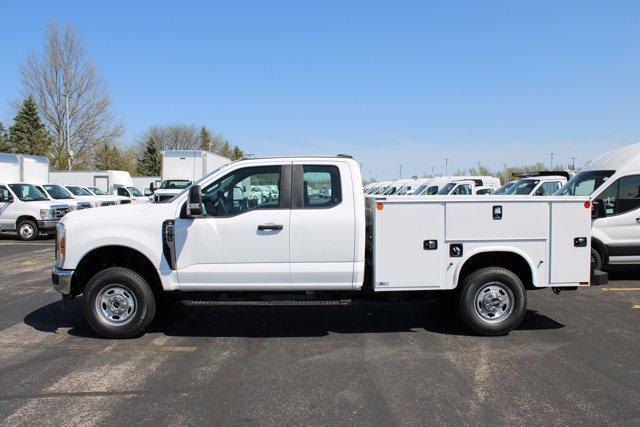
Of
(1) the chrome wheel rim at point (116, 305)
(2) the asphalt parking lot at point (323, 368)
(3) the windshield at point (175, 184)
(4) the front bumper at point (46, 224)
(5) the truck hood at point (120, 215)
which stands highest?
(3) the windshield at point (175, 184)

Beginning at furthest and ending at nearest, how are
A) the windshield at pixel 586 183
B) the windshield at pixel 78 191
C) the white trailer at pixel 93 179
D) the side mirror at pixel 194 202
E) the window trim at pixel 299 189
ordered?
the white trailer at pixel 93 179 → the windshield at pixel 78 191 → the windshield at pixel 586 183 → the window trim at pixel 299 189 → the side mirror at pixel 194 202

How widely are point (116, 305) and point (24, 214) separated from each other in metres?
14.3

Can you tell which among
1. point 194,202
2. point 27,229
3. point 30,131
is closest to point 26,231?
point 27,229

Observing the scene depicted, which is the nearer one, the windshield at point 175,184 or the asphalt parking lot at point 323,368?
the asphalt parking lot at point 323,368

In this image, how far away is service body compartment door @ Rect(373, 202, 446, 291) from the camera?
6.22 meters

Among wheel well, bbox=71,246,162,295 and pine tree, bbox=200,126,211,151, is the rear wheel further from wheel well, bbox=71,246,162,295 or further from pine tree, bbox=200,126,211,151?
pine tree, bbox=200,126,211,151

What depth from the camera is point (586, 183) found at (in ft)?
36.6

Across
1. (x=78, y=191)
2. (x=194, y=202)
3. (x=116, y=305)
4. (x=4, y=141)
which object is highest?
(x=4, y=141)

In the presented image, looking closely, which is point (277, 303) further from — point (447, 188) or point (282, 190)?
point (447, 188)

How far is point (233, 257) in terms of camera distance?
6.16 metres

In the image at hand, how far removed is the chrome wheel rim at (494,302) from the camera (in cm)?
643

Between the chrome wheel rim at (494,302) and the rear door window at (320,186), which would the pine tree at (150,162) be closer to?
the rear door window at (320,186)

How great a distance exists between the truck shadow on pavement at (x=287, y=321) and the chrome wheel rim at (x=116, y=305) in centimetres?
40

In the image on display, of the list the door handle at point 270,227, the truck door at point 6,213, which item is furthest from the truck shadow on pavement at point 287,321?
the truck door at point 6,213
